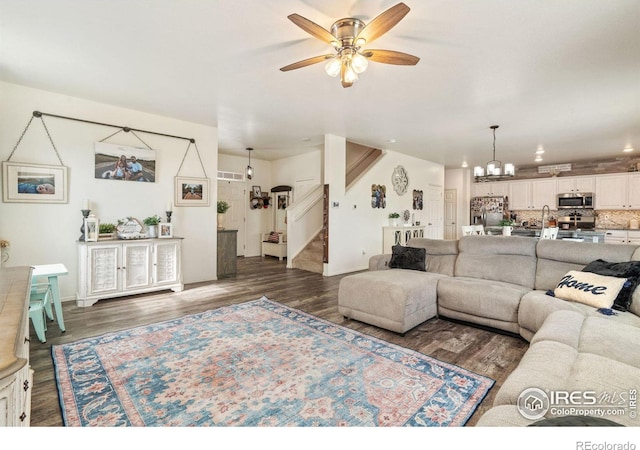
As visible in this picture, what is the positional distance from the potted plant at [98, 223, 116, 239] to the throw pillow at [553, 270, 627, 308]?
516 centimetres

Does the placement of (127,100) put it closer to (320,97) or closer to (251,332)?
(320,97)

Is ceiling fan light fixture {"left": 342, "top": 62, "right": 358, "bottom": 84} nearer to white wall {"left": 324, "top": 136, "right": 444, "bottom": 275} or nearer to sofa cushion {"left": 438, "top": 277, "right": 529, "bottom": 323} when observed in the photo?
sofa cushion {"left": 438, "top": 277, "right": 529, "bottom": 323}

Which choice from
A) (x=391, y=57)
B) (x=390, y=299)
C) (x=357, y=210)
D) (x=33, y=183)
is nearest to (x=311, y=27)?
(x=391, y=57)

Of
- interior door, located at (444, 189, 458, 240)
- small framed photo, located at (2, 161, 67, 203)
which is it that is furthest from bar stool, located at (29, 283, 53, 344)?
interior door, located at (444, 189, 458, 240)

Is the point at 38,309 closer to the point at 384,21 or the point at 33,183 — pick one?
the point at 33,183

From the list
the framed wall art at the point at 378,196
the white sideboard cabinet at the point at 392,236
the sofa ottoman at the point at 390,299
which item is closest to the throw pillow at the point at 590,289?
the sofa ottoman at the point at 390,299

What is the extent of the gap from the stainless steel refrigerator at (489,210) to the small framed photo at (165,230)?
834 centimetres

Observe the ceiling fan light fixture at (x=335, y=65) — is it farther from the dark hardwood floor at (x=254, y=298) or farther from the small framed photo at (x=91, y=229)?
the small framed photo at (x=91, y=229)

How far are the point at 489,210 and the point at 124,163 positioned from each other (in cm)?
944

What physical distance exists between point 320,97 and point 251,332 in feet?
9.58

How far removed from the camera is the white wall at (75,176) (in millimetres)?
3627

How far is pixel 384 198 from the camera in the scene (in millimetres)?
7102

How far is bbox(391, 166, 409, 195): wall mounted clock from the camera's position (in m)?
7.41

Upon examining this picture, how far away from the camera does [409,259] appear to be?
12.8ft
